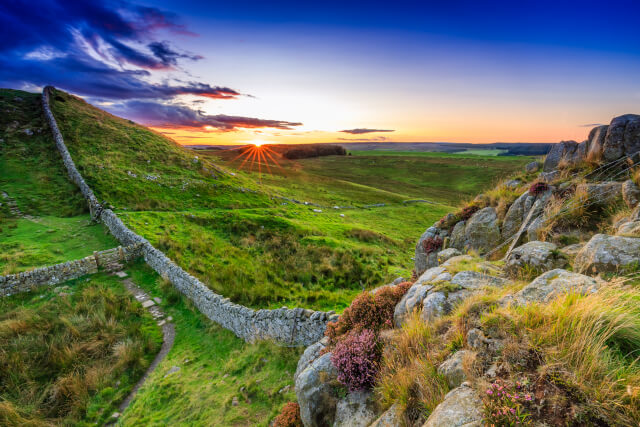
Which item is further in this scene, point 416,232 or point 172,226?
point 416,232

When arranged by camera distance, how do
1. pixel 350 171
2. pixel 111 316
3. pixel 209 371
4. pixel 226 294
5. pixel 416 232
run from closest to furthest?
pixel 209 371
pixel 111 316
pixel 226 294
pixel 416 232
pixel 350 171

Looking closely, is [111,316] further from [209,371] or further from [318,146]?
[318,146]

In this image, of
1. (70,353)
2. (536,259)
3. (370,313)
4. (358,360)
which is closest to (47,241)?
(70,353)

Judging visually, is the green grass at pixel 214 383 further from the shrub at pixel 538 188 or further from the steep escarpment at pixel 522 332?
the shrub at pixel 538 188

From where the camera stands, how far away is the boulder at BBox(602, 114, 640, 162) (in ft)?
30.8

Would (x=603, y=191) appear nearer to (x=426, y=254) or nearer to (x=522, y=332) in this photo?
(x=426, y=254)

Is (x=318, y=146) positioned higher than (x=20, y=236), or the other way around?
(x=318, y=146)

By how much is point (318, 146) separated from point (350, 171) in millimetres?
64931

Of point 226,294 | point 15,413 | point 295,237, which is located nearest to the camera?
point 15,413

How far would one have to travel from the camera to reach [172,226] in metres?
23.2

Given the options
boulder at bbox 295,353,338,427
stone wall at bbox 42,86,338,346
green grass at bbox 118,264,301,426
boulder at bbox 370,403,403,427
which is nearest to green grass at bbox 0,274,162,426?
green grass at bbox 118,264,301,426

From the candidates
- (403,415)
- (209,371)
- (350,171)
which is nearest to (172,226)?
(209,371)

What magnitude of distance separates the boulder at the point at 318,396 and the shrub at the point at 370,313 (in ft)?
4.64

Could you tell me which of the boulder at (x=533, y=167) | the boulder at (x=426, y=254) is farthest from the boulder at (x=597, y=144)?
the boulder at (x=426, y=254)
